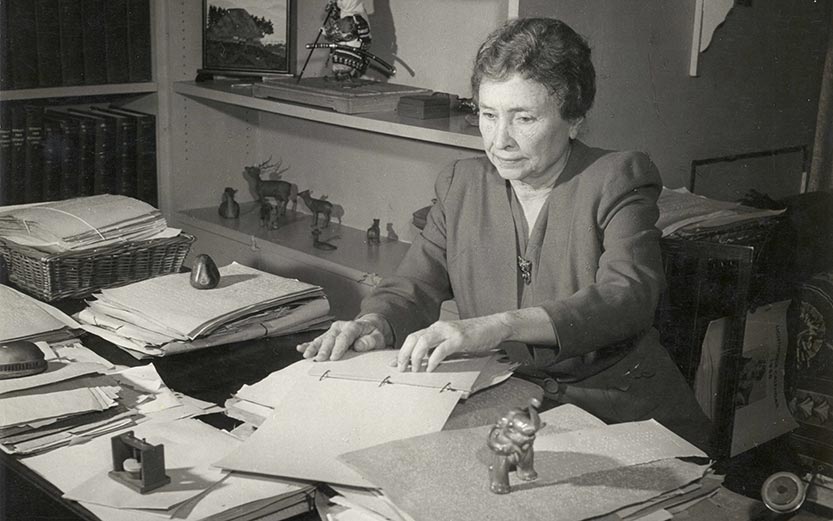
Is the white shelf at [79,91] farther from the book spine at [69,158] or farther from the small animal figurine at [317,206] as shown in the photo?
the small animal figurine at [317,206]

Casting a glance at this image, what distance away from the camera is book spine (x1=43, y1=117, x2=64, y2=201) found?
108 inches

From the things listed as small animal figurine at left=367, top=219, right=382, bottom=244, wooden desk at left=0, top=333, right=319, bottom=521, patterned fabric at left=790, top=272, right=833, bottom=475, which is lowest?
patterned fabric at left=790, top=272, right=833, bottom=475

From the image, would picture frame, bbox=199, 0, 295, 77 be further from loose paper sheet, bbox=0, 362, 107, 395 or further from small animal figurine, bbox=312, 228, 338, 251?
loose paper sheet, bbox=0, 362, 107, 395

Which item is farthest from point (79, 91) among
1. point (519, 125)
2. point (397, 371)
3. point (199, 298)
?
point (397, 371)

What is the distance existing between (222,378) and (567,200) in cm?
66

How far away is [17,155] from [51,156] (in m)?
0.10

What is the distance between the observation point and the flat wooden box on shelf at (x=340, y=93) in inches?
99.3

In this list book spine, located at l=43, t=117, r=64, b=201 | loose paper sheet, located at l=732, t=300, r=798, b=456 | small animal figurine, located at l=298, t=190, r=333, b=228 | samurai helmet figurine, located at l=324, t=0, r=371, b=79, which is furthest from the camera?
small animal figurine, located at l=298, t=190, r=333, b=228

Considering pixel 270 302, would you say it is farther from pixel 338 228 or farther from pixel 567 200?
pixel 338 228

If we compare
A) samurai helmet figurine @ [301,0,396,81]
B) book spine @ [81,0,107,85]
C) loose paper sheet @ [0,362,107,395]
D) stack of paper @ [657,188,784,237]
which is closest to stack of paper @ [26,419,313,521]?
loose paper sheet @ [0,362,107,395]

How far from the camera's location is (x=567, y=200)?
1.56 meters

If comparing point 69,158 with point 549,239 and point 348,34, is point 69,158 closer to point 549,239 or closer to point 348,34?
point 348,34

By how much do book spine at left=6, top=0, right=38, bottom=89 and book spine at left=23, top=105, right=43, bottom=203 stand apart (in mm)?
93

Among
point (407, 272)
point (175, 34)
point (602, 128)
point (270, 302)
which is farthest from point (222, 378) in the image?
point (175, 34)
